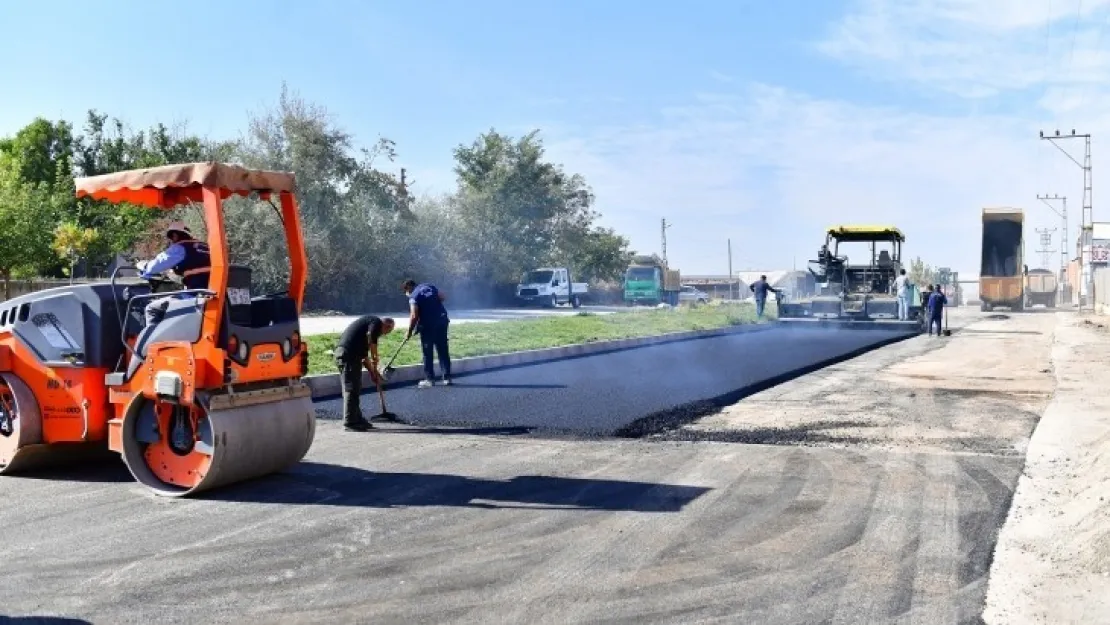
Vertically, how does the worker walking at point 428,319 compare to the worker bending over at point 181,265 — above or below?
below

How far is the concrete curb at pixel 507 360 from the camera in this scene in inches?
462

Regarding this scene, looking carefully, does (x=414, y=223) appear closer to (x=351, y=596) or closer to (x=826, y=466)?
(x=826, y=466)

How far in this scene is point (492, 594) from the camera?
4281 mm

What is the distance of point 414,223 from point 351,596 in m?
33.3

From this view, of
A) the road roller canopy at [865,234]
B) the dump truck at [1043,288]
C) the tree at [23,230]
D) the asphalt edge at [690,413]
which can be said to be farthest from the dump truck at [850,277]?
the dump truck at [1043,288]

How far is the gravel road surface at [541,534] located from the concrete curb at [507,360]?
3.09 metres

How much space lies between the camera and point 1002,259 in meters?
41.8

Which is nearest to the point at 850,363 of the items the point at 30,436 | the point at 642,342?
the point at 642,342

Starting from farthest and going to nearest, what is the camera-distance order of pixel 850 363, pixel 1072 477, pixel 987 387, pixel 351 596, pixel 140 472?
pixel 850 363 < pixel 987 387 < pixel 1072 477 < pixel 140 472 < pixel 351 596

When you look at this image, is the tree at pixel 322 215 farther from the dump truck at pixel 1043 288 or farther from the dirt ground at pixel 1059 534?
the dump truck at pixel 1043 288

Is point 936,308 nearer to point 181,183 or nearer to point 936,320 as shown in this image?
point 936,320

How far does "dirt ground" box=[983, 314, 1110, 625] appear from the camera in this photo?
13.7 feet

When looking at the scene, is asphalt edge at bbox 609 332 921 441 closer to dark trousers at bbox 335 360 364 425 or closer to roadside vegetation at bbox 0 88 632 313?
dark trousers at bbox 335 360 364 425

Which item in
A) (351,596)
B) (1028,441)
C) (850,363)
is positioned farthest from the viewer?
(850,363)
